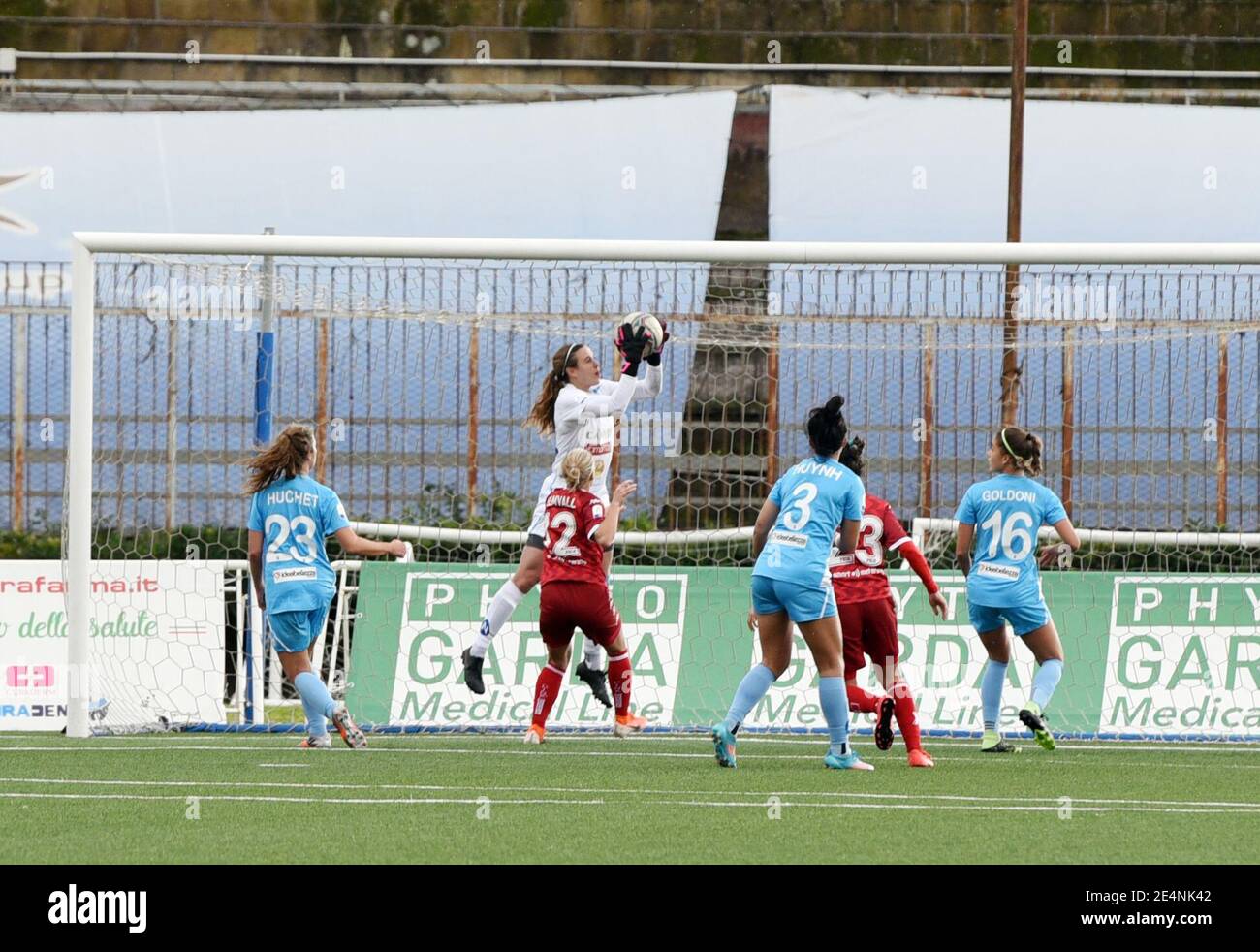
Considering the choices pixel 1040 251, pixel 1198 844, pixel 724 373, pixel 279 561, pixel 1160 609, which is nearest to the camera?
pixel 1198 844

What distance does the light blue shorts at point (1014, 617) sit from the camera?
10.3 m

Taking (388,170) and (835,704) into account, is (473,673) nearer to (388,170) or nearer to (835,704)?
(835,704)

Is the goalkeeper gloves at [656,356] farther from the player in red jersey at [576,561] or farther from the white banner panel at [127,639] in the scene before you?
the white banner panel at [127,639]

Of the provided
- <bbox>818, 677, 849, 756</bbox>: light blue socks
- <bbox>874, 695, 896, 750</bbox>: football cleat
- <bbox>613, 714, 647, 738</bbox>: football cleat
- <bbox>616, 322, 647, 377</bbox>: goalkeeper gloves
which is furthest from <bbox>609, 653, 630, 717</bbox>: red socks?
<bbox>818, 677, 849, 756</bbox>: light blue socks

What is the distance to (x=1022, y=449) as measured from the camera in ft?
34.1

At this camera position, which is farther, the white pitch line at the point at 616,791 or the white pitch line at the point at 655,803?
the white pitch line at the point at 616,791

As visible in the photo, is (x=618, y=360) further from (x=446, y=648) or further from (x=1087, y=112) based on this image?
(x=1087, y=112)

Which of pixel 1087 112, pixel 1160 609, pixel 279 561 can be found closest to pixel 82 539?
pixel 279 561

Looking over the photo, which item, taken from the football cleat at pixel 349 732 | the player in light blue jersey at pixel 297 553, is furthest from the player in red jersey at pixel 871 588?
the football cleat at pixel 349 732

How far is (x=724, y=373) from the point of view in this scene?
43.0ft

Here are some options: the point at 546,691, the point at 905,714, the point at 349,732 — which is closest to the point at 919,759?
the point at 905,714

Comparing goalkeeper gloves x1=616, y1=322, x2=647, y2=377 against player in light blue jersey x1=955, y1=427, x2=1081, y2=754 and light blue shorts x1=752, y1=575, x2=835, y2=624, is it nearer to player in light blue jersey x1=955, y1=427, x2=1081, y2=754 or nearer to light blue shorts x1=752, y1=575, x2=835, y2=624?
light blue shorts x1=752, y1=575, x2=835, y2=624

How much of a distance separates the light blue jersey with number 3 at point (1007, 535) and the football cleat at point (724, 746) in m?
1.93

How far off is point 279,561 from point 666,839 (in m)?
4.22
